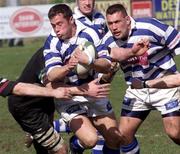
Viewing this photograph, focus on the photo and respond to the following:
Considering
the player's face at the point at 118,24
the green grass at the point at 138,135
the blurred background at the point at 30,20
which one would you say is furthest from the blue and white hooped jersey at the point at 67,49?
the blurred background at the point at 30,20

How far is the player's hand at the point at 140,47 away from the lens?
7031 mm

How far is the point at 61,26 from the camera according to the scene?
7.32 metres

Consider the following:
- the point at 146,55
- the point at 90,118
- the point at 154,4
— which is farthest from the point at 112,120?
the point at 154,4

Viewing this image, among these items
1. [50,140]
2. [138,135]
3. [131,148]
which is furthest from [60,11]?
[138,135]

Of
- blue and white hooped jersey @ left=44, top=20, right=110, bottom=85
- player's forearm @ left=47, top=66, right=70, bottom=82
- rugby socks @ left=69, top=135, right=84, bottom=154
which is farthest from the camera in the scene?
rugby socks @ left=69, top=135, right=84, bottom=154

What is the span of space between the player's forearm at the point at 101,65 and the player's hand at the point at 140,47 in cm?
33

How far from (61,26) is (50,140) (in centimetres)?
122

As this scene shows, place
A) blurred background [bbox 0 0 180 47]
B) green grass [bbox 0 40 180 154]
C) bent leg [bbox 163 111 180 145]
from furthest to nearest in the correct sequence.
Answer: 1. blurred background [bbox 0 0 180 47]
2. green grass [bbox 0 40 180 154]
3. bent leg [bbox 163 111 180 145]

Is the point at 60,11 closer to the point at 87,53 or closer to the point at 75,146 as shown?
the point at 87,53

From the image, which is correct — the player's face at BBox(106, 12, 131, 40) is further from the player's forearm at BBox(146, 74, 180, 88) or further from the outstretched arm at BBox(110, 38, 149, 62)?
the player's forearm at BBox(146, 74, 180, 88)

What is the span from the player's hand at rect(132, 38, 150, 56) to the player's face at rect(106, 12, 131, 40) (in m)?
0.44

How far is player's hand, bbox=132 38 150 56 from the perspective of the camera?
7031mm

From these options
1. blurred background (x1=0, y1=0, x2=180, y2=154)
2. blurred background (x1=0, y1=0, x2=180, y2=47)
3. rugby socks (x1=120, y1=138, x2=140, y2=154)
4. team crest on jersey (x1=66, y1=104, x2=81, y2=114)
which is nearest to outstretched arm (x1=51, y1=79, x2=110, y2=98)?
team crest on jersey (x1=66, y1=104, x2=81, y2=114)

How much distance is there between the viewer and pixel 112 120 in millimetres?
7914
